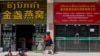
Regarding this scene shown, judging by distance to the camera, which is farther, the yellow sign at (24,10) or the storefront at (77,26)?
the yellow sign at (24,10)

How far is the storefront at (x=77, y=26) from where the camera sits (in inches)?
888

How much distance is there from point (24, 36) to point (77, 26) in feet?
13.5

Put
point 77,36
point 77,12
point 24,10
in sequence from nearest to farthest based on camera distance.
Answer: point 77,12 < point 77,36 < point 24,10

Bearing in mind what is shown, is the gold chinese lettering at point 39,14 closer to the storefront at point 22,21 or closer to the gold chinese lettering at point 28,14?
the storefront at point 22,21

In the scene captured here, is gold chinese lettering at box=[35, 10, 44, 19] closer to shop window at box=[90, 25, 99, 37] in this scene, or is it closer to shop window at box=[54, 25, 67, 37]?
shop window at box=[54, 25, 67, 37]

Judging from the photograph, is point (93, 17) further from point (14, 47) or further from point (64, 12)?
point (14, 47)

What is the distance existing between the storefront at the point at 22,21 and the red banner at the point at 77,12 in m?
1.11

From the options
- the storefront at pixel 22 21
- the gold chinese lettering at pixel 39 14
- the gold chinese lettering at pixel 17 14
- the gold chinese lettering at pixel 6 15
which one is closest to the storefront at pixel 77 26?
the gold chinese lettering at pixel 39 14

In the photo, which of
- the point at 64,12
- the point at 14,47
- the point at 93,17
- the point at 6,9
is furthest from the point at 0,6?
the point at 93,17

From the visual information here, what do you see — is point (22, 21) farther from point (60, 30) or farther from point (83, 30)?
point (83, 30)

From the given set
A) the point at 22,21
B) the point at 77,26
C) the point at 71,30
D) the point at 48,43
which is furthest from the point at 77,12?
the point at 22,21

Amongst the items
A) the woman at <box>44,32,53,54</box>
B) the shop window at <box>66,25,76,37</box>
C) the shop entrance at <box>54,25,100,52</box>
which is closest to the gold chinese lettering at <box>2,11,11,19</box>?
the woman at <box>44,32,53,54</box>

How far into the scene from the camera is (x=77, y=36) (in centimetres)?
2281

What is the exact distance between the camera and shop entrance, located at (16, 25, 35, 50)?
2356cm
